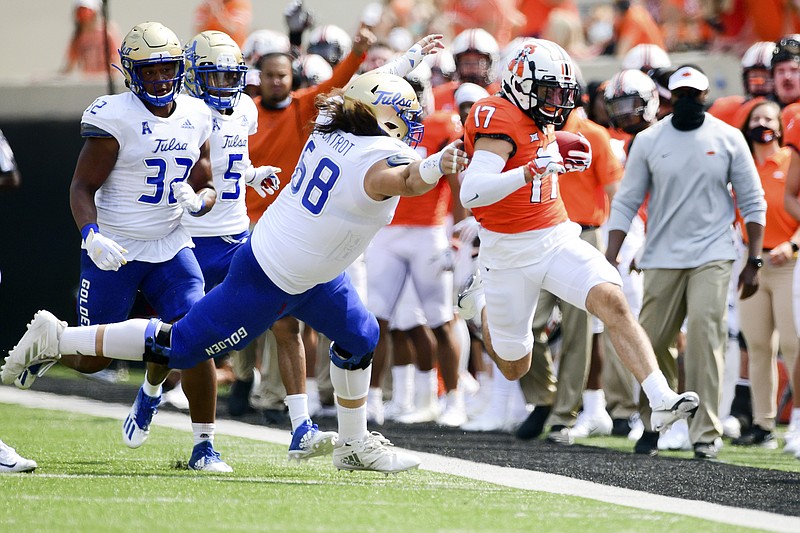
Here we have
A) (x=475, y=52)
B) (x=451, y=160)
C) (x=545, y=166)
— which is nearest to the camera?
(x=451, y=160)

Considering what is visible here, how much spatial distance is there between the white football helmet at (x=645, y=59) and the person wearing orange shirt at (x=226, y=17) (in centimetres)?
442

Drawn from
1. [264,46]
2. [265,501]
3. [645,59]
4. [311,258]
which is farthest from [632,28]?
[265,501]

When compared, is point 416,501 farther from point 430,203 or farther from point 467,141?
point 430,203

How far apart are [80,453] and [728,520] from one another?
3350 mm

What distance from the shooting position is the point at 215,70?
7480 millimetres

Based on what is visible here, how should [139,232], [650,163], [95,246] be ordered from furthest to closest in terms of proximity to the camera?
[650,163]
[139,232]
[95,246]

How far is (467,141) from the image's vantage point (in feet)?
23.1

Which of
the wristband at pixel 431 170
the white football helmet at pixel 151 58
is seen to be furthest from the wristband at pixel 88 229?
the wristband at pixel 431 170

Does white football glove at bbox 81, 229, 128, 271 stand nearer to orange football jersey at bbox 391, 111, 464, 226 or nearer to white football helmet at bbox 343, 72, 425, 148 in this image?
white football helmet at bbox 343, 72, 425, 148

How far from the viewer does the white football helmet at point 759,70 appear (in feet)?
30.2

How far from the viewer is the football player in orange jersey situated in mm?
6375

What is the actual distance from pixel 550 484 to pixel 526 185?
1.47 metres

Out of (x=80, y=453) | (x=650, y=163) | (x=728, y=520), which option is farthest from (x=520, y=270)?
(x=80, y=453)

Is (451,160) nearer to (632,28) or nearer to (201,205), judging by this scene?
(201,205)
